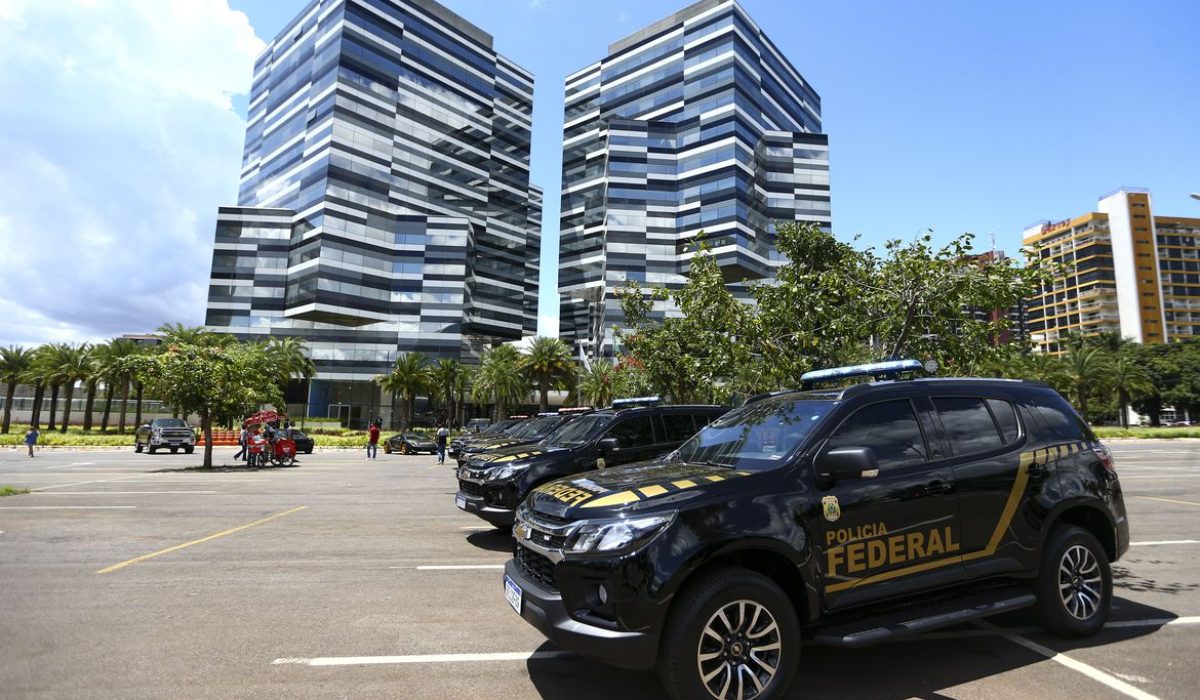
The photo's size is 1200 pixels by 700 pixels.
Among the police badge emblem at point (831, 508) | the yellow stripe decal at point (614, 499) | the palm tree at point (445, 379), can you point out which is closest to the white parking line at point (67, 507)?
the yellow stripe decal at point (614, 499)

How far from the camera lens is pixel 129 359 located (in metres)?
43.8

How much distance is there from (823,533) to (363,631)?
3563mm

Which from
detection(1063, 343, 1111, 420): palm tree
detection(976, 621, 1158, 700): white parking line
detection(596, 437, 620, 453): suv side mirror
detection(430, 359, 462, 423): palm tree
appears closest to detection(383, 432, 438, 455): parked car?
detection(430, 359, 462, 423): palm tree

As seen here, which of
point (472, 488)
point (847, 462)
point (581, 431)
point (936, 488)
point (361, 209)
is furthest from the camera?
point (361, 209)

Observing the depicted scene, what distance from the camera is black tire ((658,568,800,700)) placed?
320 centimetres

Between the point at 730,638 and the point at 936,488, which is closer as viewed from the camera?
the point at 730,638

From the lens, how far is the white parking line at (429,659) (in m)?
4.11

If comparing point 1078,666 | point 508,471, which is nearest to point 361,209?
point 508,471

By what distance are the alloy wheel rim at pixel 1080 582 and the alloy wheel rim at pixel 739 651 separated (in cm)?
269

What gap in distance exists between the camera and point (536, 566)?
12.6ft

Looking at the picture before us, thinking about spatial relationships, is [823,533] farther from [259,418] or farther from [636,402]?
[259,418]

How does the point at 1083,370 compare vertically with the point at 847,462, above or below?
above

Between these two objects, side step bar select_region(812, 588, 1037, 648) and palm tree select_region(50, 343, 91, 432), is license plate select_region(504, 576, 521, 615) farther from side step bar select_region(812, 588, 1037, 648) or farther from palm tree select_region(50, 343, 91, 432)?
palm tree select_region(50, 343, 91, 432)

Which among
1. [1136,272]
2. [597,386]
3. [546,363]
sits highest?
[1136,272]
